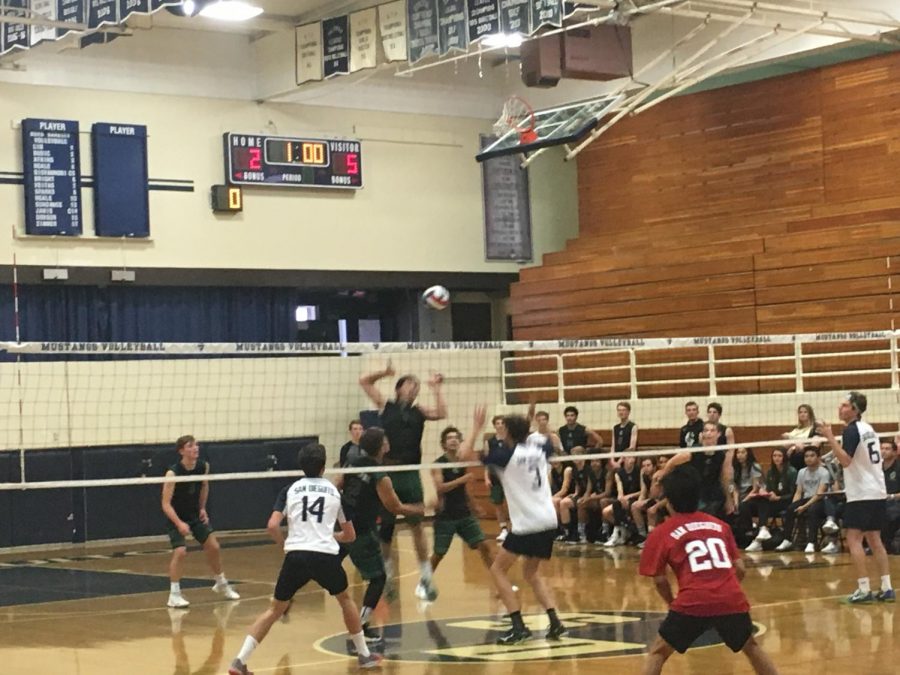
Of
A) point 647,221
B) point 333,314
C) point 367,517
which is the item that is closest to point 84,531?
point 333,314

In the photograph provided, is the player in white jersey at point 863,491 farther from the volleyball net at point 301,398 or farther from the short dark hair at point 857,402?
the volleyball net at point 301,398

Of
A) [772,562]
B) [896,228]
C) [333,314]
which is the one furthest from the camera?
[333,314]

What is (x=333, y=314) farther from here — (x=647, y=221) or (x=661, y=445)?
(x=661, y=445)

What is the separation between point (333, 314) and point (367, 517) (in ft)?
55.1

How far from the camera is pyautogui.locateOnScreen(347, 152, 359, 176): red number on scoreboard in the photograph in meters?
26.4

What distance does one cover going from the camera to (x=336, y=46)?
23.2m

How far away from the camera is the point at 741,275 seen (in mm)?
23016

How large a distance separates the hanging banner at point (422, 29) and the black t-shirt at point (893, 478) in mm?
8429

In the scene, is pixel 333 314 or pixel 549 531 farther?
pixel 333 314

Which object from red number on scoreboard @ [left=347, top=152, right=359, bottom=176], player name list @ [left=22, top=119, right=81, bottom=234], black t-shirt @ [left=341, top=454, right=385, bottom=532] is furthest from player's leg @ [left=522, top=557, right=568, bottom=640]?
red number on scoreboard @ [left=347, top=152, right=359, bottom=176]

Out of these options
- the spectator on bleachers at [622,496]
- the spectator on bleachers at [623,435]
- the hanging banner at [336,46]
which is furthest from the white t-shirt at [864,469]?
the hanging banner at [336,46]

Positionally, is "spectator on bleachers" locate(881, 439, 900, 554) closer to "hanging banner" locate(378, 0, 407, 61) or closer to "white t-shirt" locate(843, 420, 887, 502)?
"white t-shirt" locate(843, 420, 887, 502)

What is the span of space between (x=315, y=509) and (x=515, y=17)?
10.6 m

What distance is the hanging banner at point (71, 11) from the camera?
1831 cm
